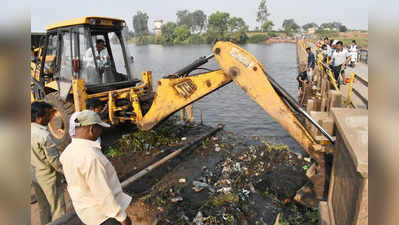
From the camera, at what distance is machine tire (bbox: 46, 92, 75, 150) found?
570cm

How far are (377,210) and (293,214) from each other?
10.1 feet

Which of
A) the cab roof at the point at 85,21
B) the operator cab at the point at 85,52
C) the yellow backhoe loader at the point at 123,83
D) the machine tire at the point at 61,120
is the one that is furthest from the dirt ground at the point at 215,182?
the cab roof at the point at 85,21

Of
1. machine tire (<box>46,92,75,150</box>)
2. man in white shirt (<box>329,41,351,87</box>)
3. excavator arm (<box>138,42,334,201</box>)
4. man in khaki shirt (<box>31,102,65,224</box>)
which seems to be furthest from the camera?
man in white shirt (<box>329,41,351,87</box>)

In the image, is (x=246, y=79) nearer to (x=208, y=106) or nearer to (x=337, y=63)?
(x=337, y=63)

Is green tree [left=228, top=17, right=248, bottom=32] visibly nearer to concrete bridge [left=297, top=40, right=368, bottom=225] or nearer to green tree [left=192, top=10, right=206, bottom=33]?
green tree [left=192, top=10, right=206, bottom=33]

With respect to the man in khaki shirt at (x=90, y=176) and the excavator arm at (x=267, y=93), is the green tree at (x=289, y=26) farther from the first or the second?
the man in khaki shirt at (x=90, y=176)

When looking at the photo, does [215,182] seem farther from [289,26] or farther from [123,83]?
[289,26]

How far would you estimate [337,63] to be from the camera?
344 inches

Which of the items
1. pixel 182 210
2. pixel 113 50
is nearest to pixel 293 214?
pixel 182 210

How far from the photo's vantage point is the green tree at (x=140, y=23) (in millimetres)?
109000

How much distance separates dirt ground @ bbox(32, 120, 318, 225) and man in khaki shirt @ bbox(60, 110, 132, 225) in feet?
4.70

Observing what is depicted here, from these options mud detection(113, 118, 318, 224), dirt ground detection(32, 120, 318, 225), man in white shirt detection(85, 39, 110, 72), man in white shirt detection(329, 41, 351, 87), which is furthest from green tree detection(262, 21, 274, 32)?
mud detection(113, 118, 318, 224)

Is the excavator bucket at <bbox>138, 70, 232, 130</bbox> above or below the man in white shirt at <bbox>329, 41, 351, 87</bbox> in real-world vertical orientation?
below

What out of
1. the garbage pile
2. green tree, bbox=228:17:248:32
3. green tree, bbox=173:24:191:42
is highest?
green tree, bbox=228:17:248:32
